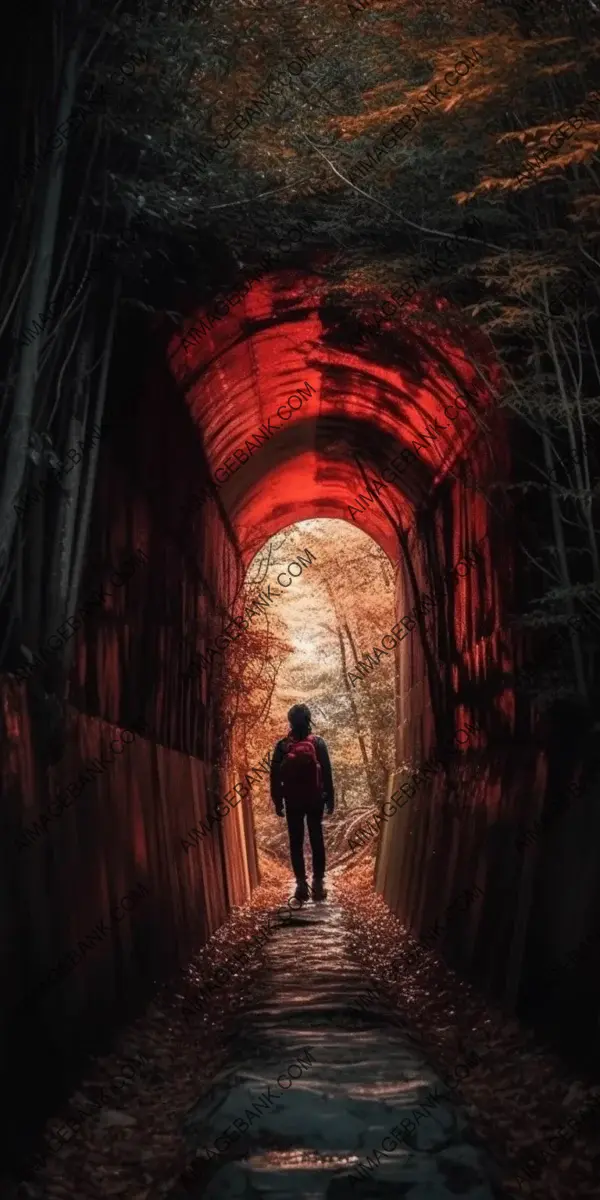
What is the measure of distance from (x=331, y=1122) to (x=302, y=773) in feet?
25.5

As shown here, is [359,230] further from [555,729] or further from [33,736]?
[33,736]

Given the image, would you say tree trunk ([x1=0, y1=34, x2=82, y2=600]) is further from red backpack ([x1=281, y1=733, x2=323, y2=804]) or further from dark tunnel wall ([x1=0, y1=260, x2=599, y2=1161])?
red backpack ([x1=281, y1=733, x2=323, y2=804])

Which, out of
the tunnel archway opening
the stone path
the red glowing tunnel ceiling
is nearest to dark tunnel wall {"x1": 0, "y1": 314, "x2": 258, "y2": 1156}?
the red glowing tunnel ceiling

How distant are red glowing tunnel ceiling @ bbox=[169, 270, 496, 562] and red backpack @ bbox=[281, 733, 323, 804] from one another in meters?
3.10

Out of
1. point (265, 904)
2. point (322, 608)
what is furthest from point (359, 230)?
point (322, 608)

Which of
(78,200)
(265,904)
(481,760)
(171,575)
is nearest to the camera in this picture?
(78,200)

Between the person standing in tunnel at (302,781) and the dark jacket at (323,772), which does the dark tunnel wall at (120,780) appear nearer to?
the dark jacket at (323,772)

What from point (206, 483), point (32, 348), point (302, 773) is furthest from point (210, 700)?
point (32, 348)

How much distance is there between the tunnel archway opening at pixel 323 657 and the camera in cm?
1684

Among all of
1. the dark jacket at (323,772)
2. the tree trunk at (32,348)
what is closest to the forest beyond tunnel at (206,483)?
the tree trunk at (32,348)

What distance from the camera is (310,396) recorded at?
39.8 feet

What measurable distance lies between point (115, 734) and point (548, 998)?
2.89 metres

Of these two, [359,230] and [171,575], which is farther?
[171,575]

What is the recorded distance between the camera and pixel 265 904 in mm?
16234
